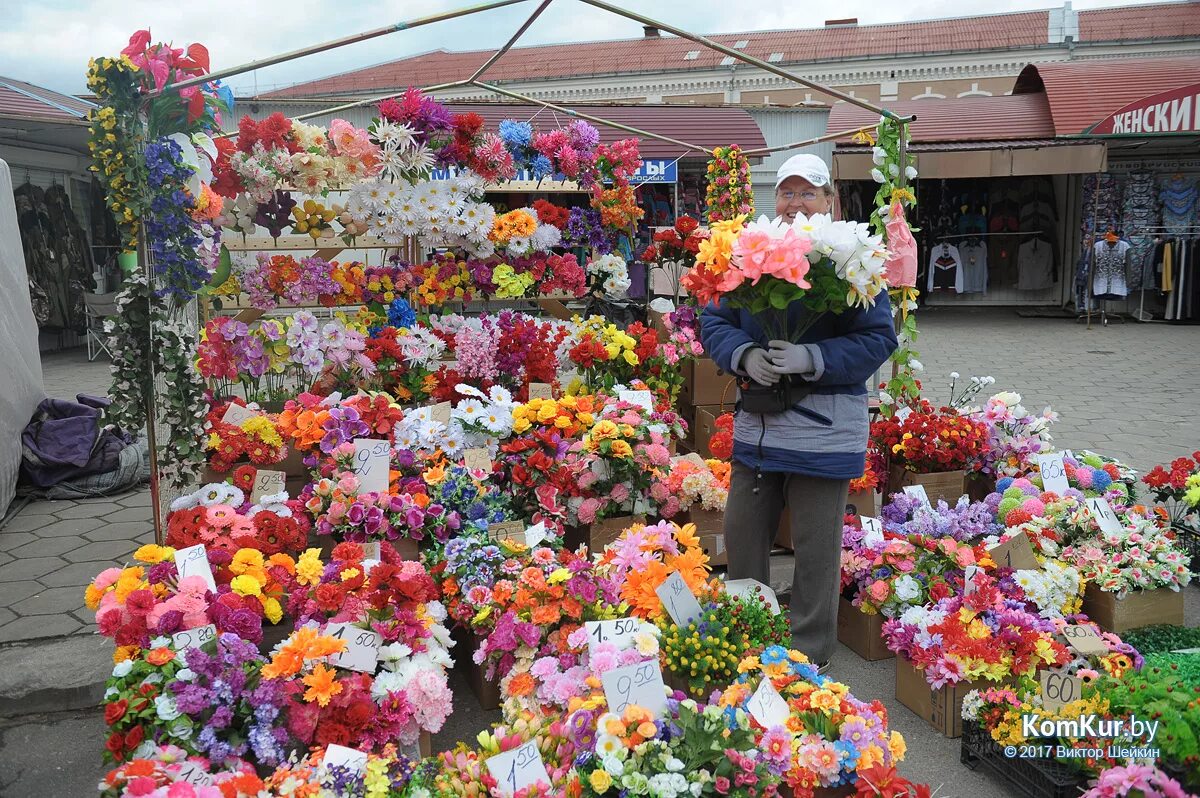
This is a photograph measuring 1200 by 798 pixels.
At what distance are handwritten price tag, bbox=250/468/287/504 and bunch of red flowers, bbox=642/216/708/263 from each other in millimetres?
3041

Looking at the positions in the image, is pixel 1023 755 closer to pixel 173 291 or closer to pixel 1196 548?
pixel 1196 548

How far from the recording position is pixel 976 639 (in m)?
2.87

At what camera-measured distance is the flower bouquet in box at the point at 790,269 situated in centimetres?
268

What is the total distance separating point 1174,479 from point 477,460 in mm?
3361

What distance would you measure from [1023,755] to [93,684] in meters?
3.15

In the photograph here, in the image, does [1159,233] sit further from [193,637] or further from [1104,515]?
[193,637]

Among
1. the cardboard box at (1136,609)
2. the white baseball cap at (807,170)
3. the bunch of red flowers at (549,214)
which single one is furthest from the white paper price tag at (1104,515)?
the bunch of red flowers at (549,214)

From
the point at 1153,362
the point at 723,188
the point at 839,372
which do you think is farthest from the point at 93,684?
the point at 1153,362

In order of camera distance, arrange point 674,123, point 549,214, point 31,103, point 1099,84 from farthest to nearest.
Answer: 1. point 1099,84
2. point 674,123
3. point 31,103
4. point 549,214

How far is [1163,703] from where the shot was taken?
2.16m

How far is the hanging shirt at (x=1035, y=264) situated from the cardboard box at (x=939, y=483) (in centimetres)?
1261

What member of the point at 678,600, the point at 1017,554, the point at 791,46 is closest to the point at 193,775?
the point at 678,600

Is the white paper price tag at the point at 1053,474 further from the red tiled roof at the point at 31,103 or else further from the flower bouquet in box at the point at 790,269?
the red tiled roof at the point at 31,103

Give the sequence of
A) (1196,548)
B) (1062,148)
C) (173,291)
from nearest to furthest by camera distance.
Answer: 1. (173,291)
2. (1196,548)
3. (1062,148)
